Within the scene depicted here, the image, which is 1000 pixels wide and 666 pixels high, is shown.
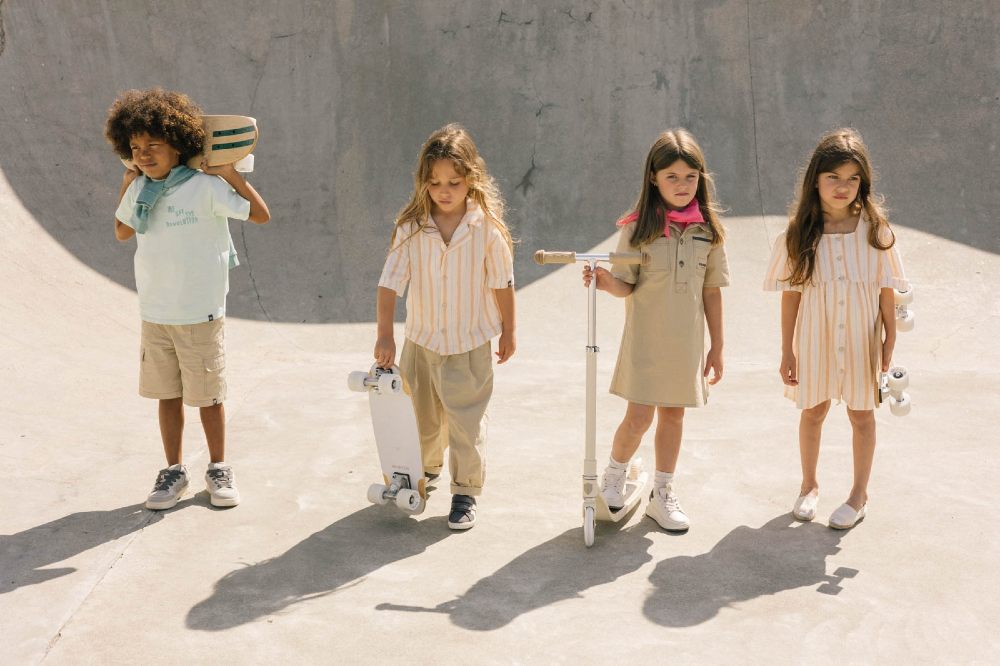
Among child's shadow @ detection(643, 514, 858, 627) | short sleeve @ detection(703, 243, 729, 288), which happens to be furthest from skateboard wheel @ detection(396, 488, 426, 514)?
short sleeve @ detection(703, 243, 729, 288)

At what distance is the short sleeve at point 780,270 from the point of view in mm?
3709

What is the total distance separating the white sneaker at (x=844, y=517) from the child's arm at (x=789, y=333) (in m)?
0.50

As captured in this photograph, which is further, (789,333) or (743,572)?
(789,333)

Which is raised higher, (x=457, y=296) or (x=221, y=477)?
(x=457, y=296)

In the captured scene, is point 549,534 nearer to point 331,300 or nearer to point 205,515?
point 205,515

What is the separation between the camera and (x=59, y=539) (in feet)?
11.6

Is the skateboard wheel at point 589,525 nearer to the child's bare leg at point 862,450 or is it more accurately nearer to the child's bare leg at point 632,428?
the child's bare leg at point 632,428

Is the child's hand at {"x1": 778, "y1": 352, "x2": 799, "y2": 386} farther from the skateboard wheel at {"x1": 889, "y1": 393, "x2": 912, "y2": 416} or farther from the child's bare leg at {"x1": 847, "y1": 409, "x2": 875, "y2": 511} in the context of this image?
the skateboard wheel at {"x1": 889, "y1": 393, "x2": 912, "y2": 416}

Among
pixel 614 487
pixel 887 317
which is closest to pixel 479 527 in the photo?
pixel 614 487

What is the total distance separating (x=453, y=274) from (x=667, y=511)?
121 centimetres

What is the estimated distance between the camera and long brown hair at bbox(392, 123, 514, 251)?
11.7 ft

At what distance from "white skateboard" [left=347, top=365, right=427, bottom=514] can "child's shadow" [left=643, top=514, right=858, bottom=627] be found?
0.96m

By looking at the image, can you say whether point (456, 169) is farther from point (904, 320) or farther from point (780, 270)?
point (904, 320)

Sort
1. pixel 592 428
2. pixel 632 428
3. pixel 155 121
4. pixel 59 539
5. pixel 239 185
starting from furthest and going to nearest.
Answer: pixel 239 185 < pixel 155 121 < pixel 632 428 < pixel 59 539 < pixel 592 428
